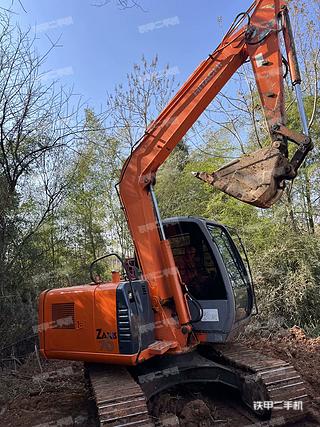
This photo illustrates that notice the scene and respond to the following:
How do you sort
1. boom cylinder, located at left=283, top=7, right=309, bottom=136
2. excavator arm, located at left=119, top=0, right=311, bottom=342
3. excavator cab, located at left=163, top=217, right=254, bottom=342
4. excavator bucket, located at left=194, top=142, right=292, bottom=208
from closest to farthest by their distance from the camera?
1. excavator bucket, located at left=194, top=142, right=292, bottom=208
2. boom cylinder, located at left=283, top=7, right=309, bottom=136
3. excavator arm, located at left=119, top=0, right=311, bottom=342
4. excavator cab, located at left=163, top=217, right=254, bottom=342

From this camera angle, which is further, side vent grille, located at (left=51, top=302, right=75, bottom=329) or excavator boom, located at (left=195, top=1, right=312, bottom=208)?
side vent grille, located at (left=51, top=302, right=75, bottom=329)

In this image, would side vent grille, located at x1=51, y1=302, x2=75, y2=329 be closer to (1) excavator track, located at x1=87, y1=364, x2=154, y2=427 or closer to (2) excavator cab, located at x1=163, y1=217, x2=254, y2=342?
(1) excavator track, located at x1=87, y1=364, x2=154, y2=427

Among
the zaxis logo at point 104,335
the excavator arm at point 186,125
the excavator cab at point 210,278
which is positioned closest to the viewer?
the zaxis logo at point 104,335

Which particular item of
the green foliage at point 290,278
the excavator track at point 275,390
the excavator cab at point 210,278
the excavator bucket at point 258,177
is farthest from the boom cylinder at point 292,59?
the green foliage at point 290,278

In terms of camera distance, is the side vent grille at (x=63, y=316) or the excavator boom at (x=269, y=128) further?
the side vent grille at (x=63, y=316)

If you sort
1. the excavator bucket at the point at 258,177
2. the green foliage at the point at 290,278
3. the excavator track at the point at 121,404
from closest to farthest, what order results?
1. the excavator track at the point at 121,404
2. the excavator bucket at the point at 258,177
3. the green foliage at the point at 290,278

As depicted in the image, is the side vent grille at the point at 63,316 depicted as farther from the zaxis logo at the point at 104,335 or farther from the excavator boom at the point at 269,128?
the excavator boom at the point at 269,128

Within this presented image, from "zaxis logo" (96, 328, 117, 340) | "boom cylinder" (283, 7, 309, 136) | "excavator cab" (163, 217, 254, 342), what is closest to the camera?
"boom cylinder" (283, 7, 309, 136)

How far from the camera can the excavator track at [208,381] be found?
115 inches

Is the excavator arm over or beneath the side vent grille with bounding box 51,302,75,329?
over

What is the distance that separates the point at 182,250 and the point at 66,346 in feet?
4.86

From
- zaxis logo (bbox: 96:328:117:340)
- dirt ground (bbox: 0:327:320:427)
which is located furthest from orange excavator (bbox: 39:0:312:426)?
dirt ground (bbox: 0:327:320:427)

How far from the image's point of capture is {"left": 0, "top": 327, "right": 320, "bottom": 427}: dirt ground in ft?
11.4

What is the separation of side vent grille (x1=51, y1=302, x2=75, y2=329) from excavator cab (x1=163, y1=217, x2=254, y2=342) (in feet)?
3.72
